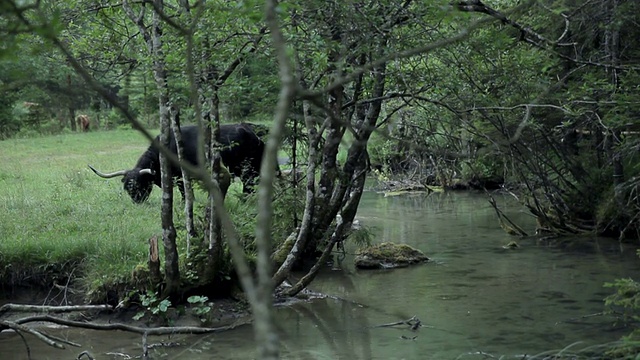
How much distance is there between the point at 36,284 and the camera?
1008cm

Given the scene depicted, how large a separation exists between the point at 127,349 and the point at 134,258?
1744 millimetres

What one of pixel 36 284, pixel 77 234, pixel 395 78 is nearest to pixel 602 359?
pixel 395 78

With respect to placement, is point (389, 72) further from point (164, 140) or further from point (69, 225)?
point (69, 225)

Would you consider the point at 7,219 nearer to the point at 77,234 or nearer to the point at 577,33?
the point at 77,234

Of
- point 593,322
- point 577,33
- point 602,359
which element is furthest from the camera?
point 577,33

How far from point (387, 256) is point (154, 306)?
16.4 feet

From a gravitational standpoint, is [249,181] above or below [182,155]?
below

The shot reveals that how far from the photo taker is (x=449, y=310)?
10070mm

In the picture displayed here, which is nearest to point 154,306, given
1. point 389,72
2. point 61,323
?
point 61,323

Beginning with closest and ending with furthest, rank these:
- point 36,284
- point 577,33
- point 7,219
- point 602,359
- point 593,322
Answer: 1. point 602,359
2. point 593,322
3. point 36,284
4. point 7,219
5. point 577,33

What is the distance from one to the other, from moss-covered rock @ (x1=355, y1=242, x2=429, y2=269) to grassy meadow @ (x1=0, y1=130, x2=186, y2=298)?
3311mm

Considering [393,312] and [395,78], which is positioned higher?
[395,78]

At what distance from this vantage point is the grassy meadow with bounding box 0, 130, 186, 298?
397 inches

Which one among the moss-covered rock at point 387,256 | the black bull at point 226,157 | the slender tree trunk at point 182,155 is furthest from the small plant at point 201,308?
the black bull at point 226,157
